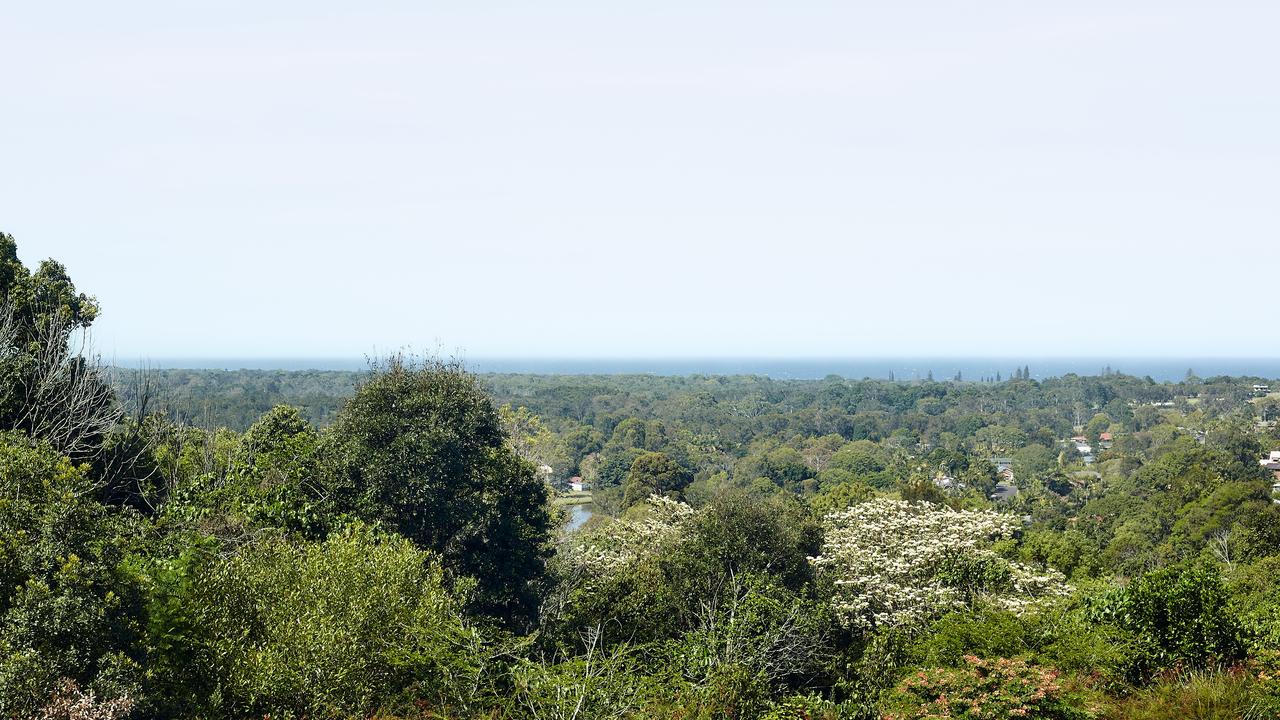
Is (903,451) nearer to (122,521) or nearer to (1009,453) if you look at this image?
(1009,453)

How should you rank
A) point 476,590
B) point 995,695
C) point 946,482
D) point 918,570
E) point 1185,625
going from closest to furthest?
1. point 995,695
2. point 1185,625
3. point 476,590
4. point 918,570
5. point 946,482

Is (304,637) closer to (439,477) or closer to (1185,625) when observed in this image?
(439,477)

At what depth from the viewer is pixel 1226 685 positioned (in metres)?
10.7

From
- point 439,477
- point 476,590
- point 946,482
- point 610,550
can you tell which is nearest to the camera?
point 476,590

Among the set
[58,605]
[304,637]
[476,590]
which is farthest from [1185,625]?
[58,605]

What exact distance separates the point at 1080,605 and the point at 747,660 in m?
6.07

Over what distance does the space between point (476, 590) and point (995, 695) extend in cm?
992

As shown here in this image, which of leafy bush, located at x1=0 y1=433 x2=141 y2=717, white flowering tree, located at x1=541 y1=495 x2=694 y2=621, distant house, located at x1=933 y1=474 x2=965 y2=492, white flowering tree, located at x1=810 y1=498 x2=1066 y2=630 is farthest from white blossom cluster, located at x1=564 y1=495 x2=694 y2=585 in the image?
distant house, located at x1=933 y1=474 x2=965 y2=492

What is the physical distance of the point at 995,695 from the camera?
10.2m

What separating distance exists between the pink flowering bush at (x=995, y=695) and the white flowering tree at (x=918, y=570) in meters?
6.03

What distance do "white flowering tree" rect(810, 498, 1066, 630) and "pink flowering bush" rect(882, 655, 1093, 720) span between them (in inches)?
237

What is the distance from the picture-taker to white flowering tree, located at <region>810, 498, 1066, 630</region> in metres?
17.7

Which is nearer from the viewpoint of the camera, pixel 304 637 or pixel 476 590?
pixel 304 637

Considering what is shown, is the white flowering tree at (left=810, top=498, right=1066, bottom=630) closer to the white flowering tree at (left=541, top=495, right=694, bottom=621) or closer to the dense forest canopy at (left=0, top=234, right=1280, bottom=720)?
the dense forest canopy at (left=0, top=234, right=1280, bottom=720)
